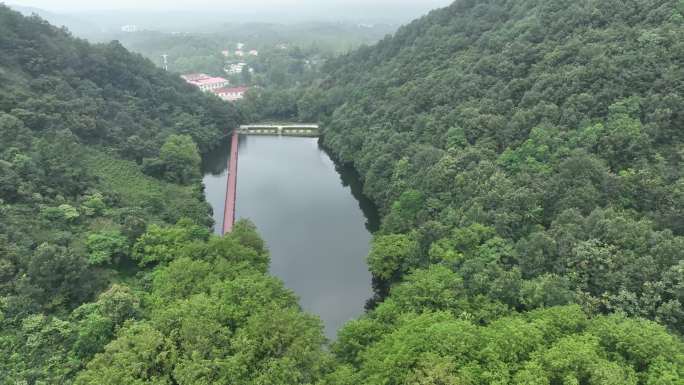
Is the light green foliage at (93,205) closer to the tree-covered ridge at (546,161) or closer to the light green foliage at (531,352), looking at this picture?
the tree-covered ridge at (546,161)

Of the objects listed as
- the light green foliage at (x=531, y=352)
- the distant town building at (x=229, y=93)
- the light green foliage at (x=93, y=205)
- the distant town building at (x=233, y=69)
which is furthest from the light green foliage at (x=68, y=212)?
the distant town building at (x=233, y=69)

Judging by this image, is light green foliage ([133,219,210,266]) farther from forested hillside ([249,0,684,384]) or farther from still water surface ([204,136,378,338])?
forested hillside ([249,0,684,384])

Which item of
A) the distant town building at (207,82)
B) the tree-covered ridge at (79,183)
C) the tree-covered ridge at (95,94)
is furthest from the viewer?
the distant town building at (207,82)

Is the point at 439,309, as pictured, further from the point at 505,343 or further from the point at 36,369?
the point at 36,369

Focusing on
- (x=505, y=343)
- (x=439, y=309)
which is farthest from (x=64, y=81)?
(x=505, y=343)

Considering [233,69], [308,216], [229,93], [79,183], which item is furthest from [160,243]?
[233,69]

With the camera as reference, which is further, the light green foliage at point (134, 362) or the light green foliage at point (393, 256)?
the light green foliage at point (393, 256)

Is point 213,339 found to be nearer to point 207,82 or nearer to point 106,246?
point 106,246

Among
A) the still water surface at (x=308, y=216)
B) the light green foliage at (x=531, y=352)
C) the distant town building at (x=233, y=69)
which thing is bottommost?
the still water surface at (x=308, y=216)
